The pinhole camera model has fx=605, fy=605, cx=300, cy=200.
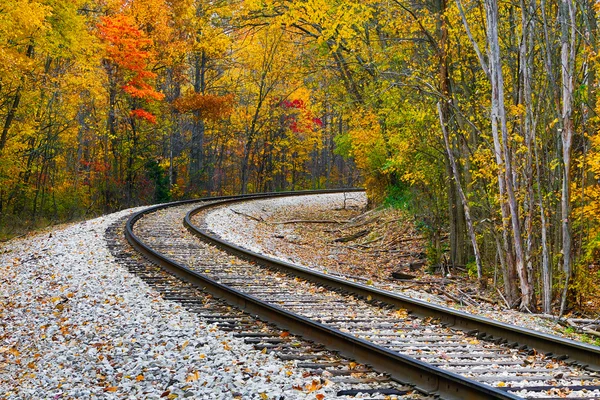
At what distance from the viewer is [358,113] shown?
66.2 feet

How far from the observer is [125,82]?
2794 cm

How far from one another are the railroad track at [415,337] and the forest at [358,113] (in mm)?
3293

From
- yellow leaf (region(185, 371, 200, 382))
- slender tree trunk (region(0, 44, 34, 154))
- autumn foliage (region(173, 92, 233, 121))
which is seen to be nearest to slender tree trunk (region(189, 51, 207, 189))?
autumn foliage (region(173, 92, 233, 121))

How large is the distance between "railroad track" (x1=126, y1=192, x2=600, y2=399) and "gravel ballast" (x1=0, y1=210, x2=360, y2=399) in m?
0.75

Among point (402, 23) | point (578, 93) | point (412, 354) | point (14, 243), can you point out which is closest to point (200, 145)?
point (14, 243)

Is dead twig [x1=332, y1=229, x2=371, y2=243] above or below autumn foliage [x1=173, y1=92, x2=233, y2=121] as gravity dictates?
below

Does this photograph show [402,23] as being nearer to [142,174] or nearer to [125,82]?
[125,82]

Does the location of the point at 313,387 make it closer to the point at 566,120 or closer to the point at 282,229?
the point at 566,120

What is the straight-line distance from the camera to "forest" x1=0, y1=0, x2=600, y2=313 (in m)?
10.0

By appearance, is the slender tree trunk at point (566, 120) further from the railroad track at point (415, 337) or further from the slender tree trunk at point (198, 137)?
the slender tree trunk at point (198, 137)

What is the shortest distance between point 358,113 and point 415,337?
47.2ft

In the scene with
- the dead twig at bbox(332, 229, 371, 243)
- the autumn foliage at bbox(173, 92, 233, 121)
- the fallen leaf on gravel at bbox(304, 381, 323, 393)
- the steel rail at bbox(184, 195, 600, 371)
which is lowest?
the dead twig at bbox(332, 229, 371, 243)

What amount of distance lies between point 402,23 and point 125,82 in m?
17.4

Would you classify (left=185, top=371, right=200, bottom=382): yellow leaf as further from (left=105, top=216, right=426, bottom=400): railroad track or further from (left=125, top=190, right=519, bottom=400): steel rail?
(left=125, top=190, right=519, bottom=400): steel rail
